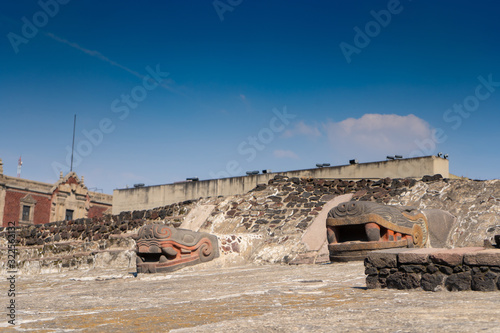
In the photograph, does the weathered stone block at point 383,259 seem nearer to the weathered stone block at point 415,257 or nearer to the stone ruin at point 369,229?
the weathered stone block at point 415,257

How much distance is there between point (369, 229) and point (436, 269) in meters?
4.04

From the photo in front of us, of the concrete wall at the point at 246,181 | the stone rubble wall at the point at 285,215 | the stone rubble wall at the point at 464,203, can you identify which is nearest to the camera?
the stone rubble wall at the point at 464,203

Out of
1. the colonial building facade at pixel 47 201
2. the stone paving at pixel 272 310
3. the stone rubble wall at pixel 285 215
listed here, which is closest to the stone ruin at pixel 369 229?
the stone rubble wall at pixel 285 215

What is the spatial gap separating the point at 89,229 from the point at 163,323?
13853mm

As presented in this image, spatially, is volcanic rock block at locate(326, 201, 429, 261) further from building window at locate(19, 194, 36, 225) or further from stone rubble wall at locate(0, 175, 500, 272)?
building window at locate(19, 194, 36, 225)

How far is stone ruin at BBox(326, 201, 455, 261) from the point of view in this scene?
888 centimetres

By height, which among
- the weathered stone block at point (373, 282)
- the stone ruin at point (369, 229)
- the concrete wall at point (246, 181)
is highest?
the concrete wall at point (246, 181)

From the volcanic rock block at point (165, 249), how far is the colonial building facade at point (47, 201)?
2185 cm

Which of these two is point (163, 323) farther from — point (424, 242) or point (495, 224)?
point (495, 224)

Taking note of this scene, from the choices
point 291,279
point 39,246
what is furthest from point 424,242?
point 39,246

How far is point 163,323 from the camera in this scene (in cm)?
377

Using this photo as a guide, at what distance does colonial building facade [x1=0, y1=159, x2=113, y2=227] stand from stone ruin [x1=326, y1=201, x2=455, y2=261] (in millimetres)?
24514

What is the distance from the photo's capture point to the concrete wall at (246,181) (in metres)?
19.5

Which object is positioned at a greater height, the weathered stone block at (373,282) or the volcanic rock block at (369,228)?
the volcanic rock block at (369,228)
